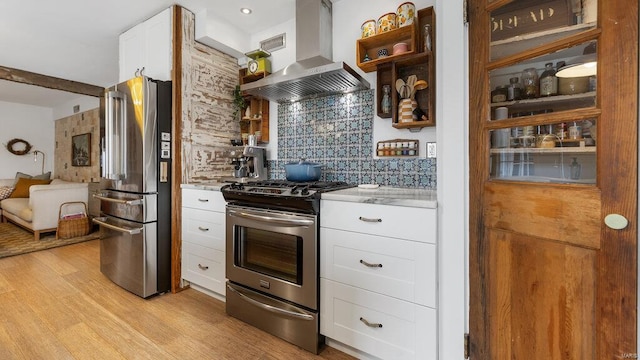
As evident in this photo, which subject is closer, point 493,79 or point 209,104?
point 493,79

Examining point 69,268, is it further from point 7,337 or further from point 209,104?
point 209,104

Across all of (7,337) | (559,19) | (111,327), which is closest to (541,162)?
(559,19)

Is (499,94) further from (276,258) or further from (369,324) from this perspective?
(276,258)

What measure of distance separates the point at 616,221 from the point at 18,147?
8809 millimetres

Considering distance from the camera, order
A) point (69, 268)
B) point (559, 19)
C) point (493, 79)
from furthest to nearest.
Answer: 1. point (69, 268)
2. point (493, 79)
3. point (559, 19)

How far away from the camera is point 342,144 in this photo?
2.33 metres

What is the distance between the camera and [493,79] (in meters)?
1.17

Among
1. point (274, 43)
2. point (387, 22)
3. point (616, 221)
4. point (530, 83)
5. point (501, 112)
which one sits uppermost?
point (274, 43)

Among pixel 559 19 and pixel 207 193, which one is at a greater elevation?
pixel 559 19

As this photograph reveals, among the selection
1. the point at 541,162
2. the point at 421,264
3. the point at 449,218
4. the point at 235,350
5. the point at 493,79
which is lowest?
the point at 235,350

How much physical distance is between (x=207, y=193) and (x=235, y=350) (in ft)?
3.84

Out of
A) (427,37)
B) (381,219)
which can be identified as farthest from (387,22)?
(381,219)

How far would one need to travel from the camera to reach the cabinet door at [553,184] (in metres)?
0.87

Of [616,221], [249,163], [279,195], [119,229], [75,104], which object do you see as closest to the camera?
[616,221]
